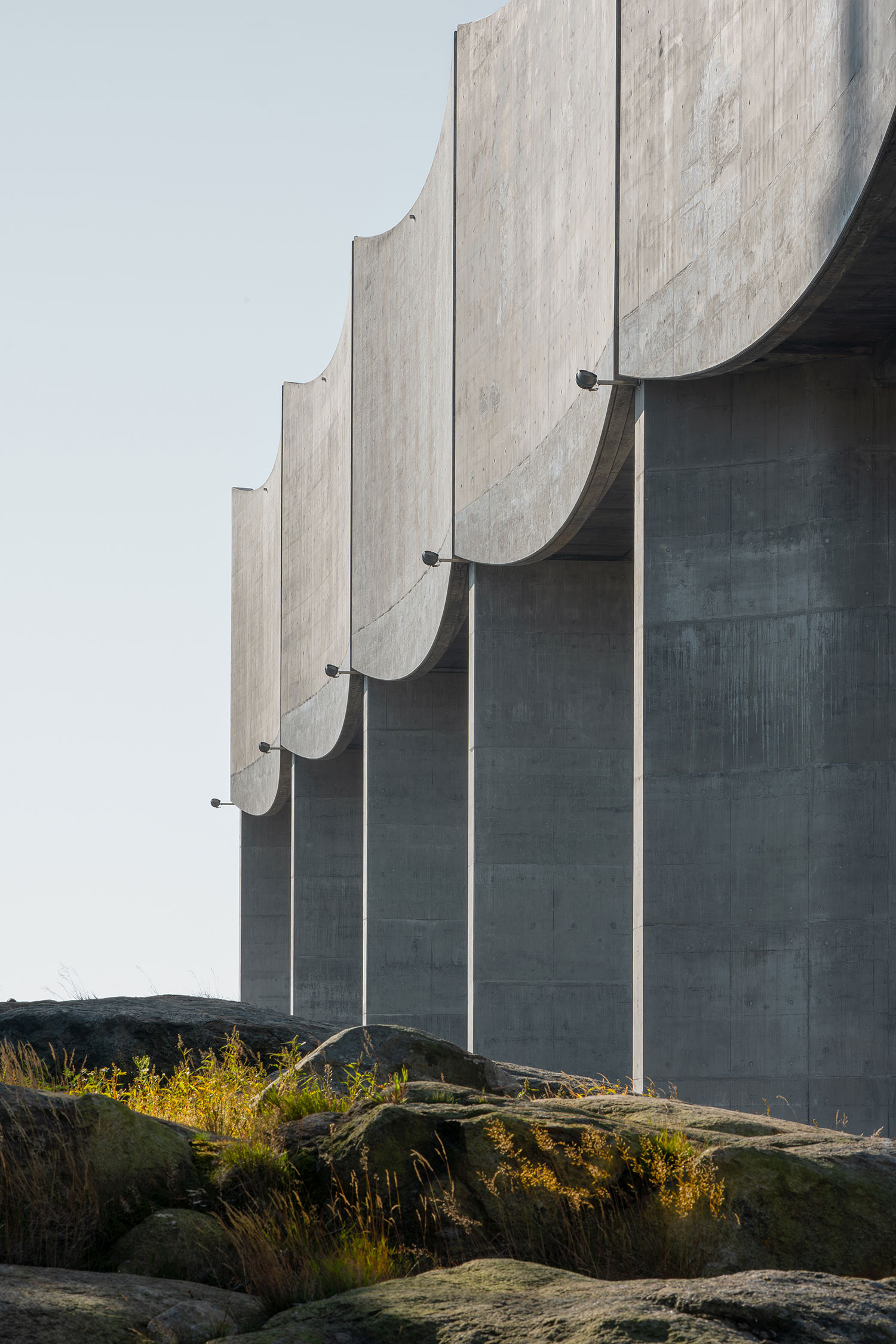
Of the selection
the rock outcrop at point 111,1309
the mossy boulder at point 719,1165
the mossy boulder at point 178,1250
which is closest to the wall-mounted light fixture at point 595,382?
the mossy boulder at point 719,1165

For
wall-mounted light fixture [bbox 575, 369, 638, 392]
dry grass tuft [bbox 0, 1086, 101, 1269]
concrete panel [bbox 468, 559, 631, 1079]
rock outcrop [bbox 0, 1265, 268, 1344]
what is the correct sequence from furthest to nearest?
concrete panel [bbox 468, 559, 631, 1079] < wall-mounted light fixture [bbox 575, 369, 638, 392] < dry grass tuft [bbox 0, 1086, 101, 1269] < rock outcrop [bbox 0, 1265, 268, 1344]

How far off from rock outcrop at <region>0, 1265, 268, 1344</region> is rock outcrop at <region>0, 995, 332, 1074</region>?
495 cm

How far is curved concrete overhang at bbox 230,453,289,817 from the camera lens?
133ft

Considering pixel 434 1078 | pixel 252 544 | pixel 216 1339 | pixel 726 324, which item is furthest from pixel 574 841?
pixel 252 544

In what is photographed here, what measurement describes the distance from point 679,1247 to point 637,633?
10.9 metres

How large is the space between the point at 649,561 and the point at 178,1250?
36.0ft

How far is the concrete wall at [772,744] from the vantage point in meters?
15.3

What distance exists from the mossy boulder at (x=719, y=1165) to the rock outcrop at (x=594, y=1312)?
1.05m

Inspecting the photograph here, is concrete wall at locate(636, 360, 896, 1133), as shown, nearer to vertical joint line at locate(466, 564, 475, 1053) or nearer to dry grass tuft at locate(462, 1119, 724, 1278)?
vertical joint line at locate(466, 564, 475, 1053)

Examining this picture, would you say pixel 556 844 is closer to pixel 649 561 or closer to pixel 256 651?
pixel 649 561

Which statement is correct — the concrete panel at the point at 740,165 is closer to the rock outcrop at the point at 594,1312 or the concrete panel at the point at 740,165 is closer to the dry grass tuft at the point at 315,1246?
the dry grass tuft at the point at 315,1246

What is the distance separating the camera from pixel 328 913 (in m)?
35.7

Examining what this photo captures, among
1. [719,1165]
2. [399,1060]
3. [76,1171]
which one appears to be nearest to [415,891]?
[399,1060]

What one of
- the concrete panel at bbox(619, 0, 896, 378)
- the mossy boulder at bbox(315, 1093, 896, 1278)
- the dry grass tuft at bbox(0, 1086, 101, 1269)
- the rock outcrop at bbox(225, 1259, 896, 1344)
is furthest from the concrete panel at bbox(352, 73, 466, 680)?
the rock outcrop at bbox(225, 1259, 896, 1344)
